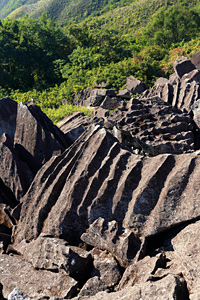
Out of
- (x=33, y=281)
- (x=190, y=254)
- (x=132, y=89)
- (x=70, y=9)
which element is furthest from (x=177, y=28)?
(x=70, y=9)

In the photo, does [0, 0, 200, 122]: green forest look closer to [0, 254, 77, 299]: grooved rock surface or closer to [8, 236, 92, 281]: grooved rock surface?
[8, 236, 92, 281]: grooved rock surface

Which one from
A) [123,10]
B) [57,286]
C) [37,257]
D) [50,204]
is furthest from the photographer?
[123,10]

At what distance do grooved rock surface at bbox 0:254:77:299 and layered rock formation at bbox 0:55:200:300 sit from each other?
0.02 metres

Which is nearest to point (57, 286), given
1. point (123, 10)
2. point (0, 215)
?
point (0, 215)

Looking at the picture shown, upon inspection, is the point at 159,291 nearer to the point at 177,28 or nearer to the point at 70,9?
the point at 177,28

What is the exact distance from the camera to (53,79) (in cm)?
3023

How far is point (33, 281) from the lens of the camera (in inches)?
165

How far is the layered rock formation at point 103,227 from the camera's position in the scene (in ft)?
12.7

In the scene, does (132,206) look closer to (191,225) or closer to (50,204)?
(191,225)

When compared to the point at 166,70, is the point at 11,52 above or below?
above

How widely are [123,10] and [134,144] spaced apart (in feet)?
244

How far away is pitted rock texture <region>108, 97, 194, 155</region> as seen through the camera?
7488mm

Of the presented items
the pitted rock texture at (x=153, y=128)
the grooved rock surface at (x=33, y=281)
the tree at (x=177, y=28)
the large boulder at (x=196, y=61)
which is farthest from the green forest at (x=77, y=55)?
the grooved rock surface at (x=33, y=281)

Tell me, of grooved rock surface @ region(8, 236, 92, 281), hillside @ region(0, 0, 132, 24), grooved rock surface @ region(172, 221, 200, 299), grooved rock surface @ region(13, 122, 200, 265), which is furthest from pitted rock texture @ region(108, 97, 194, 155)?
hillside @ region(0, 0, 132, 24)
